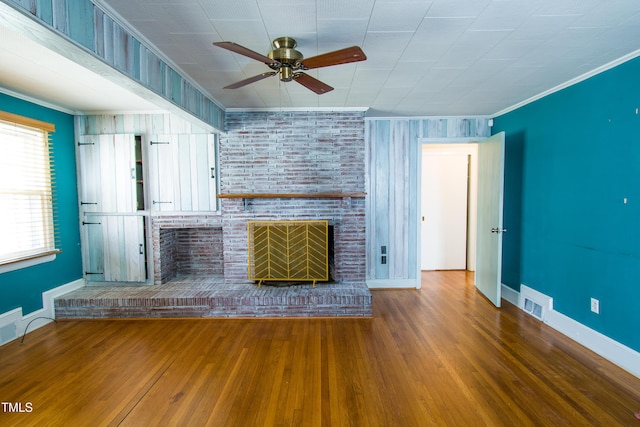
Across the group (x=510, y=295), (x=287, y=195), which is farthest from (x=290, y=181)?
(x=510, y=295)

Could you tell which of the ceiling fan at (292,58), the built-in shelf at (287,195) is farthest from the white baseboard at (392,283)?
the ceiling fan at (292,58)

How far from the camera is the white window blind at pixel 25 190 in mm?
2723

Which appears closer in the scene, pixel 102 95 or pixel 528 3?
pixel 528 3

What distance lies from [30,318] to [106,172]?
1783 millimetres

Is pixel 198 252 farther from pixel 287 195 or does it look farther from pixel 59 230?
pixel 287 195

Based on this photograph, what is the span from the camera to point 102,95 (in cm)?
297

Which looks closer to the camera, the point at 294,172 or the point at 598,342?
the point at 598,342

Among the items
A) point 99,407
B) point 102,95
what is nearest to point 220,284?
point 99,407

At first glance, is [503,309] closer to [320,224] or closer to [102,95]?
[320,224]

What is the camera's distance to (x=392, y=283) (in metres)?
4.09

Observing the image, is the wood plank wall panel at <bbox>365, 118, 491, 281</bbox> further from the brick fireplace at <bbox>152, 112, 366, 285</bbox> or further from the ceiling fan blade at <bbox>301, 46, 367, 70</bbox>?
the ceiling fan blade at <bbox>301, 46, 367, 70</bbox>

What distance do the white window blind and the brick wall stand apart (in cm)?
186

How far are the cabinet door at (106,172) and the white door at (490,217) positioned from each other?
14.9 ft

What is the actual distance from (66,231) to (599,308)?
18.6ft
